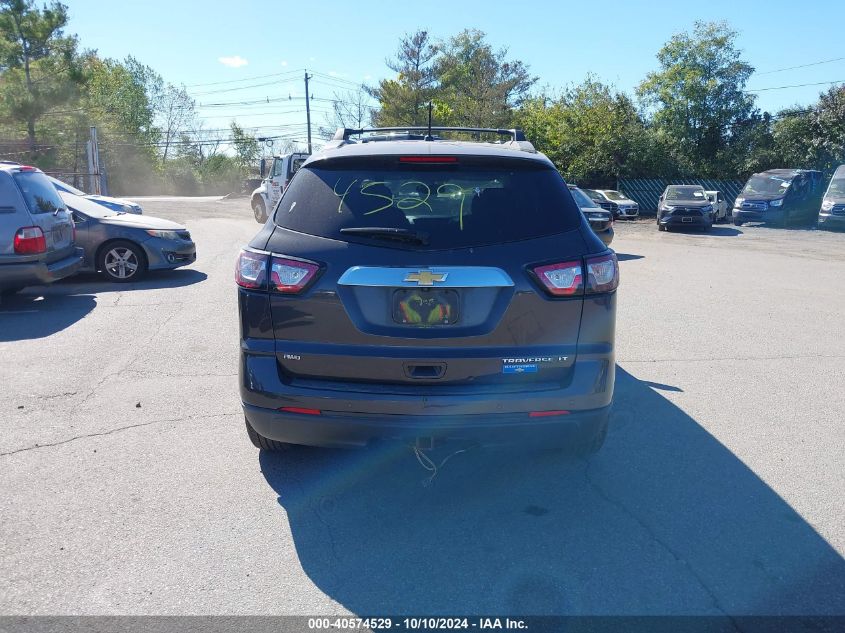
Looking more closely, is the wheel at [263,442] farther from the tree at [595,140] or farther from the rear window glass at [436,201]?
the tree at [595,140]

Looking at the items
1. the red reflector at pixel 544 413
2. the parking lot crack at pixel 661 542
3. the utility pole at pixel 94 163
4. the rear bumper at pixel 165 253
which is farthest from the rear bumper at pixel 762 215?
the red reflector at pixel 544 413

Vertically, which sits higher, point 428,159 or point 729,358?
point 428,159

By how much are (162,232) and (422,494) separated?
28.8ft

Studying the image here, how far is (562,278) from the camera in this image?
3.58m

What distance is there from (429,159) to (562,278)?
92 centimetres

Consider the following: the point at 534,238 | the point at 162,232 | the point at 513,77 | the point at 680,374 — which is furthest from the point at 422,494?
the point at 513,77

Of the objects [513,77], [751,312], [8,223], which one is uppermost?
[513,77]

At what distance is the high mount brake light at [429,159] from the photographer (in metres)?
3.80

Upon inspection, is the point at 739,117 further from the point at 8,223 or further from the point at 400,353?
the point at 400,353

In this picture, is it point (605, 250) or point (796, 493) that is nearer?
point (605, 250)

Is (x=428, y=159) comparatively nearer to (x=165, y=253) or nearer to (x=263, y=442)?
(x=263, y=442)

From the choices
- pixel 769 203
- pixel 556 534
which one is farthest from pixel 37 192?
pixel 769 203

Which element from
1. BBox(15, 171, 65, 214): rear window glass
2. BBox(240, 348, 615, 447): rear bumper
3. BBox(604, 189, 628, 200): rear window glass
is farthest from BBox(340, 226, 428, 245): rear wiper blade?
BBox(604, 189, 628, 200): rear window glass

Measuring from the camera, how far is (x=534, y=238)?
143 inches
